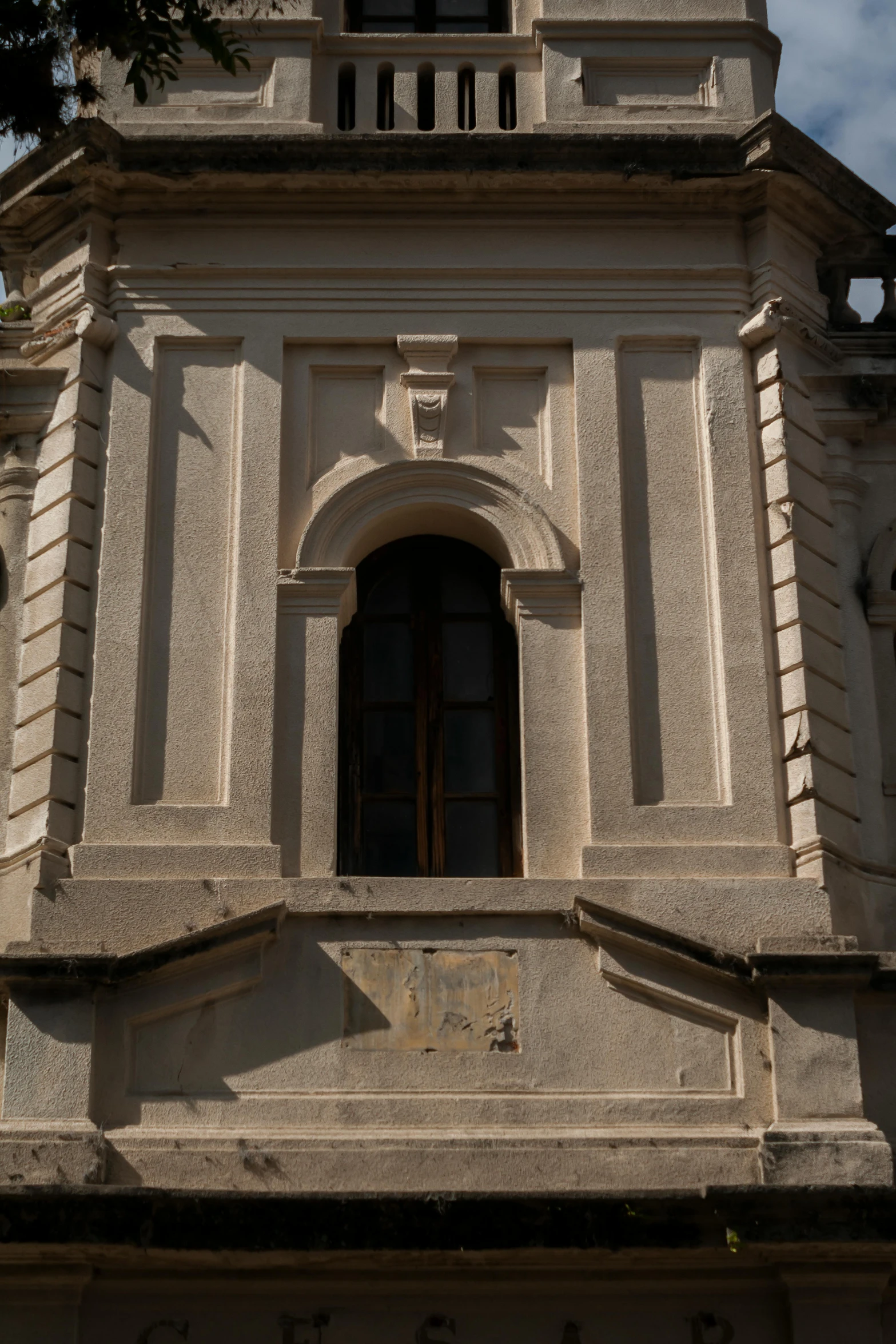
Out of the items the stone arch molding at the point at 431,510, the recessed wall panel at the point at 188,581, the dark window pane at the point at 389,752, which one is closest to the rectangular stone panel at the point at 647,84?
the stone arch molding at the point at 431,510

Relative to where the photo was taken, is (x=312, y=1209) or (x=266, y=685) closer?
(x=312, y=1209)

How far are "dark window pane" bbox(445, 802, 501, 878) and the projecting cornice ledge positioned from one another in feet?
12.9

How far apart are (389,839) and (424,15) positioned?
605cm

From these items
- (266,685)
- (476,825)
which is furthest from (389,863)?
(266,685)

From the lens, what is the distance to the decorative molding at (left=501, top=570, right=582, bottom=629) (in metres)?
11.3

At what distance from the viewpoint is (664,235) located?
12.2m

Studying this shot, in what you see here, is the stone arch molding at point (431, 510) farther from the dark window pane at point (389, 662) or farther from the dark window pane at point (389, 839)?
the dark window pane at point (389, 839)

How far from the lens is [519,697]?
11.4m

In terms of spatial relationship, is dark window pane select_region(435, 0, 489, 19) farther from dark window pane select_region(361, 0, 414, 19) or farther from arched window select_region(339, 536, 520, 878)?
arched window select_region(339, 536, 520, 878)

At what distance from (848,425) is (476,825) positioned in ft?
11.3

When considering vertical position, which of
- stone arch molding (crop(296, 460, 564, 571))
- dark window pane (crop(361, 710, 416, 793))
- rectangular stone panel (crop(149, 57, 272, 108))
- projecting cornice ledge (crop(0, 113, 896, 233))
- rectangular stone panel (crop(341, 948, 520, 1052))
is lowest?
rectangular stone panel (crop(341, 948, 520, 1052))

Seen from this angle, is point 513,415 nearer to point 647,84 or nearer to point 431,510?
point 431,510

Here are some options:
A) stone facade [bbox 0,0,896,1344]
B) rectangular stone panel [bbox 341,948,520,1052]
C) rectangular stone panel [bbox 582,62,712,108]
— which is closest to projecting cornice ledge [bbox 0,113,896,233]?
stone facade [bbox 0,0,896,1344]

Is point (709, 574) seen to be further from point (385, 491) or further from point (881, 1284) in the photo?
point (881, 1284)
